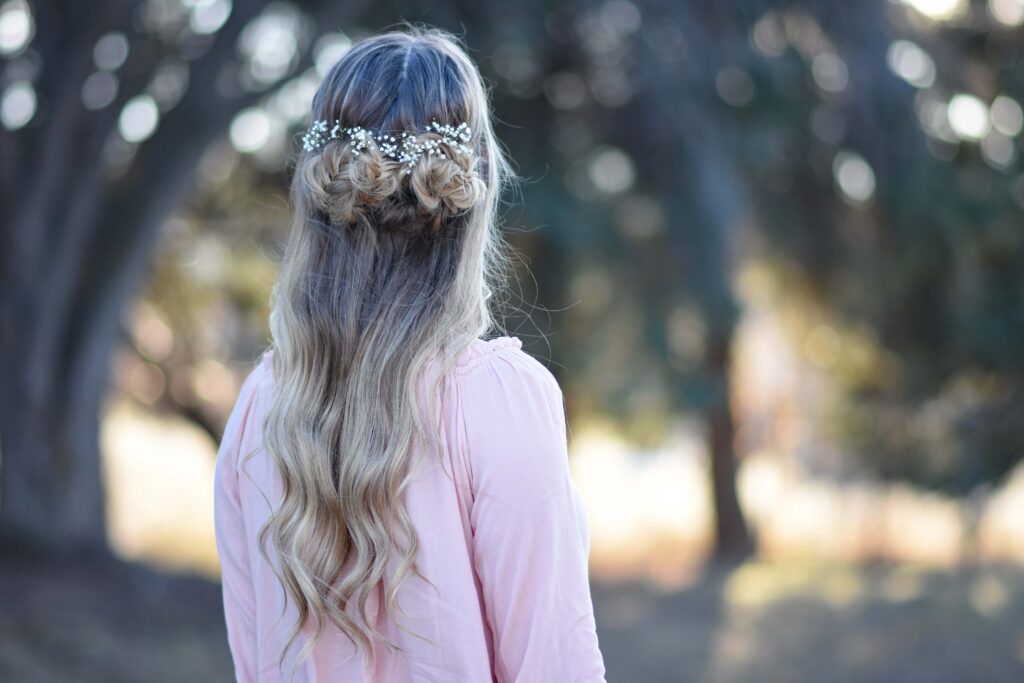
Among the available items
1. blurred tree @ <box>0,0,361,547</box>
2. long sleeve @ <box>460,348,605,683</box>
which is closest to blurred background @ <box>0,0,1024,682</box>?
blurred tree @ <box>0,0,361,547</box>

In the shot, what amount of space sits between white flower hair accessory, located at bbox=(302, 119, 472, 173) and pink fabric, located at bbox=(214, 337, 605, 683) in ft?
1.04

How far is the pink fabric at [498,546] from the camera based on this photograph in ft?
5.04

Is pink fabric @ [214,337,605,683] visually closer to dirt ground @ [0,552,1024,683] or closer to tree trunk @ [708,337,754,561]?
dirt ground @ [0,552,1024,683]

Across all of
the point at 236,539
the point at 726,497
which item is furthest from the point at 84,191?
the point at 726,497

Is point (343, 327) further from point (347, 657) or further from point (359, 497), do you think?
point (347, 657)

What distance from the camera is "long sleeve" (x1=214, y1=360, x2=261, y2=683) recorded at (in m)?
1.79

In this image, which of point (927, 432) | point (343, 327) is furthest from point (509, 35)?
point (927, 432)

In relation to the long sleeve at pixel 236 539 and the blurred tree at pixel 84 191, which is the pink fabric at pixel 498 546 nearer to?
the long sleeve at pixel 236 539

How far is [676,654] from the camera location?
24.6ft

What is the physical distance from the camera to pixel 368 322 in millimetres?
1638

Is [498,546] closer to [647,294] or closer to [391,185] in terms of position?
[391,185]

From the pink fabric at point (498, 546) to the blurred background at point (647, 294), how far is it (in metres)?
3.53

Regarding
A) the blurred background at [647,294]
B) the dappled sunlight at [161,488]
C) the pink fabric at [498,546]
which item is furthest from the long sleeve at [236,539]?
the dappled sunlight at [161,488]

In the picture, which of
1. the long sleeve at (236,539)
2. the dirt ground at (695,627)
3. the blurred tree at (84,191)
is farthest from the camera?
the blurred tree at (84,191)
